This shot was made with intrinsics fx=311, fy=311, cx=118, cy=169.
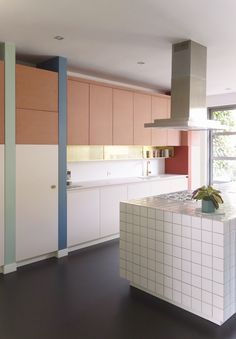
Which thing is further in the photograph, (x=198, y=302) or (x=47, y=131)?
(x=47, y=131)

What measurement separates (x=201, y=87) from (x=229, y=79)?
1933mm

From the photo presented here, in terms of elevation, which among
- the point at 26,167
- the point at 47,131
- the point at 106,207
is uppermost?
the point at 47,131

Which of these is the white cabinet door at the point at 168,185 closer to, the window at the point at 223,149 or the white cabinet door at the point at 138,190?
the white cabinet door at the point at 138,190

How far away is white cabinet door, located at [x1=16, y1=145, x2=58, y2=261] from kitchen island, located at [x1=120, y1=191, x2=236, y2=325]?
49.8 inches

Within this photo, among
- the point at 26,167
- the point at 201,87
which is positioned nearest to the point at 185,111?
the point at 201,87

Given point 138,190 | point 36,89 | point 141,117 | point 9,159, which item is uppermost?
point 36,89

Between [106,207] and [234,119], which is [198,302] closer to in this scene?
[106,207]

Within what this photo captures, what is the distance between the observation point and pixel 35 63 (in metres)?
4.45

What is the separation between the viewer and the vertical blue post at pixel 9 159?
11.8ft

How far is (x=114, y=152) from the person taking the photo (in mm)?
5586

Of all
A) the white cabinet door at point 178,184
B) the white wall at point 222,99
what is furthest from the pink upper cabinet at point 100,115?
the white wall at point 222,99

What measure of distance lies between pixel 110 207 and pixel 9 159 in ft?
6.05

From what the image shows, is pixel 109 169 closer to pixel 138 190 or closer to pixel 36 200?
pixel 138 190

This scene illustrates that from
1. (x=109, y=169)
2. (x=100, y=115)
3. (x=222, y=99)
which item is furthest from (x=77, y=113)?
(x=222, y=99)
